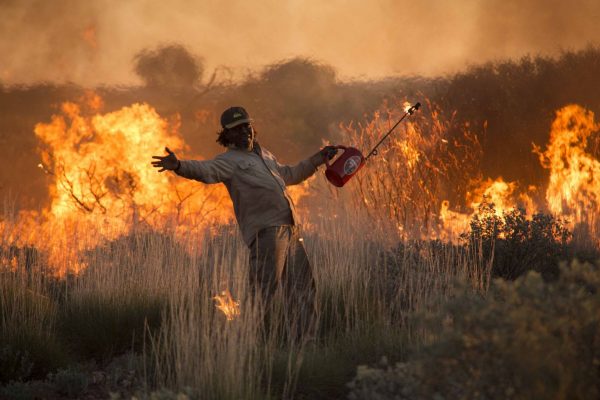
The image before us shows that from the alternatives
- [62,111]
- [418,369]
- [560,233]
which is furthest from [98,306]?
[62,111]

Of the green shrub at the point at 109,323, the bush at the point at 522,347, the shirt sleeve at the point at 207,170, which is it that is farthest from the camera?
the green shrub at the point at 109,323

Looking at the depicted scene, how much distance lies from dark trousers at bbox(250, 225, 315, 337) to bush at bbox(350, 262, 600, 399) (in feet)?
A: 6.88

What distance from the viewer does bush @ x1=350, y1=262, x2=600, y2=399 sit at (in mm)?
3582

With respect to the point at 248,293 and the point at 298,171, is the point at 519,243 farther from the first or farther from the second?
the point at 248,293

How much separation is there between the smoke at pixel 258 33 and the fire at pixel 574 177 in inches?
215

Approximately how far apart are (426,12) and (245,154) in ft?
96.9

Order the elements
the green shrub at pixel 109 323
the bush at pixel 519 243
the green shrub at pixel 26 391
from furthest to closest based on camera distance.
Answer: the bush at pixel 519 243
the green shrub at pixel 109 323
the green shrub at pixel 26 391

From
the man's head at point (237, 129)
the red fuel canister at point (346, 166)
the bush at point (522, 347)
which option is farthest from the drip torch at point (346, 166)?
the bush at point (522, 347)

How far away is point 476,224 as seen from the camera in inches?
342

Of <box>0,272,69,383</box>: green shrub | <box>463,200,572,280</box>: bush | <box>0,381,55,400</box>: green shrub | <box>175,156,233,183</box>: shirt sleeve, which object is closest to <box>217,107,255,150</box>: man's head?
<box>175,156,233,183</box>: shirt sleeve

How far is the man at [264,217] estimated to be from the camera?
6008mm

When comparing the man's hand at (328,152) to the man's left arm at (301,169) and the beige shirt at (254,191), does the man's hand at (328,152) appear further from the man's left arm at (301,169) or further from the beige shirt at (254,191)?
the beige shirt at (254,191)

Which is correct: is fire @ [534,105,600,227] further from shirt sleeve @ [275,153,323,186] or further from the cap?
the cap

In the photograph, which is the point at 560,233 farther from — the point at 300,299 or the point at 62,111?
the point at 62,111
